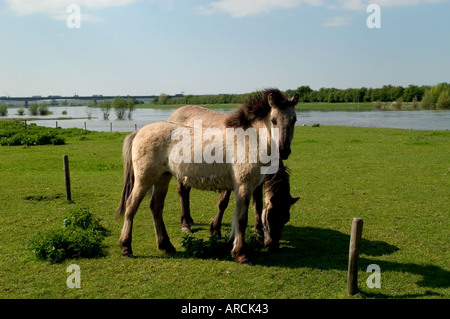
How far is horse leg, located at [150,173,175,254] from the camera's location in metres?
6.16

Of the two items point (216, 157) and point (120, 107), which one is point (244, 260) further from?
point (120, 107)

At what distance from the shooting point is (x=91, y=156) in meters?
18.3

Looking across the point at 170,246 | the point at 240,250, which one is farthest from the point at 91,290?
the point at 240,250

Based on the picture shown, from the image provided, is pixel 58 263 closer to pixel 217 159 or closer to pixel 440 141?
pixel 217 159

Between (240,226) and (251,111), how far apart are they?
1.84 meters

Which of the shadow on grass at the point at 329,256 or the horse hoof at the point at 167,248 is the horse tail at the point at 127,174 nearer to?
the horse hoof at the point at 167,248

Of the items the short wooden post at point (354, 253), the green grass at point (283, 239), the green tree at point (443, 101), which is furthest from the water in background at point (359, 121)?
the short wooden post at point (354, 253)

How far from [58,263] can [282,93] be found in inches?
174

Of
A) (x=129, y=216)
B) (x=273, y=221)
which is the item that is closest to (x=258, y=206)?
(x=273, y=221)

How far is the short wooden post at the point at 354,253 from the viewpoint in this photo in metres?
4.48

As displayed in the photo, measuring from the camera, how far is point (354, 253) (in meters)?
4.55

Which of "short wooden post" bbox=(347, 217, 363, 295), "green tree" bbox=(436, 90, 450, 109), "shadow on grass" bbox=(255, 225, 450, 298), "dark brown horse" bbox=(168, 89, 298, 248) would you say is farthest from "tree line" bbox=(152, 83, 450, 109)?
"short wooden post" bbox=(347, 217, 363, 295)

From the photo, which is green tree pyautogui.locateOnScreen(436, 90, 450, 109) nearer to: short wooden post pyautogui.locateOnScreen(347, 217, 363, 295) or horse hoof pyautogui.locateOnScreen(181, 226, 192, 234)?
horse hoof pyautogui.locateOnScreen(181, 226, 192, 234)
